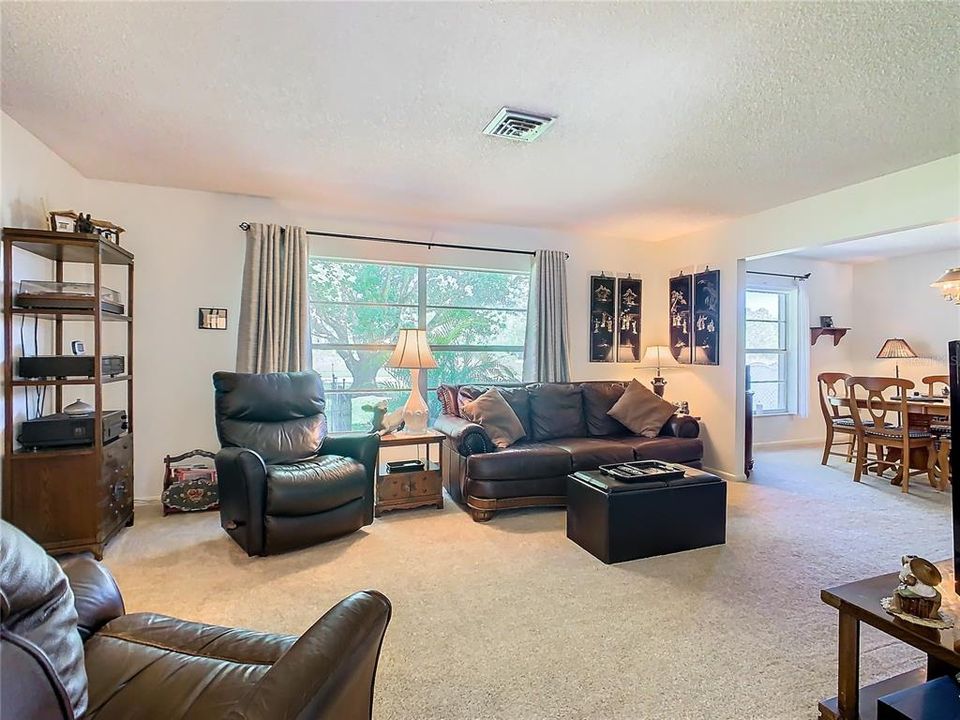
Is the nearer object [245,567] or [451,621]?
[451,621]

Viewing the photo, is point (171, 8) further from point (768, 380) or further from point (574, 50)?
point (768, 380)

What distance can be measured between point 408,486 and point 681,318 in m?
3.50

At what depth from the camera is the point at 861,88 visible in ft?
7.67

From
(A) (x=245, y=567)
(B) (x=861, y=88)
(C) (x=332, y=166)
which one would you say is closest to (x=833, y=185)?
(B) (x=861, y=88)

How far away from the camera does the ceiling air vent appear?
261 centimetres

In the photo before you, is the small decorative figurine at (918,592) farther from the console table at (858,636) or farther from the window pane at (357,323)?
the window pane at (357,323)

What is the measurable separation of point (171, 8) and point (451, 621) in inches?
104

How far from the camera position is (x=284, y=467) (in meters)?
3.01

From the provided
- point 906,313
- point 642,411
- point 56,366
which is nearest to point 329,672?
point 56,366

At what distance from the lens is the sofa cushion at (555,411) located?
4.31m

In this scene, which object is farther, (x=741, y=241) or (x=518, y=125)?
(x=741, y=241)

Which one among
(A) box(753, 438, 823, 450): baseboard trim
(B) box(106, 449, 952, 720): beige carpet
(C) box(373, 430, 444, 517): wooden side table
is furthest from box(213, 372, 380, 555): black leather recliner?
(A) box(753, 438, 823, 450): baseboard trim

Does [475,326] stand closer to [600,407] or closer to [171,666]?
[600,407]

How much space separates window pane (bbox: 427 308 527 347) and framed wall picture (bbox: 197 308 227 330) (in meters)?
1.78
